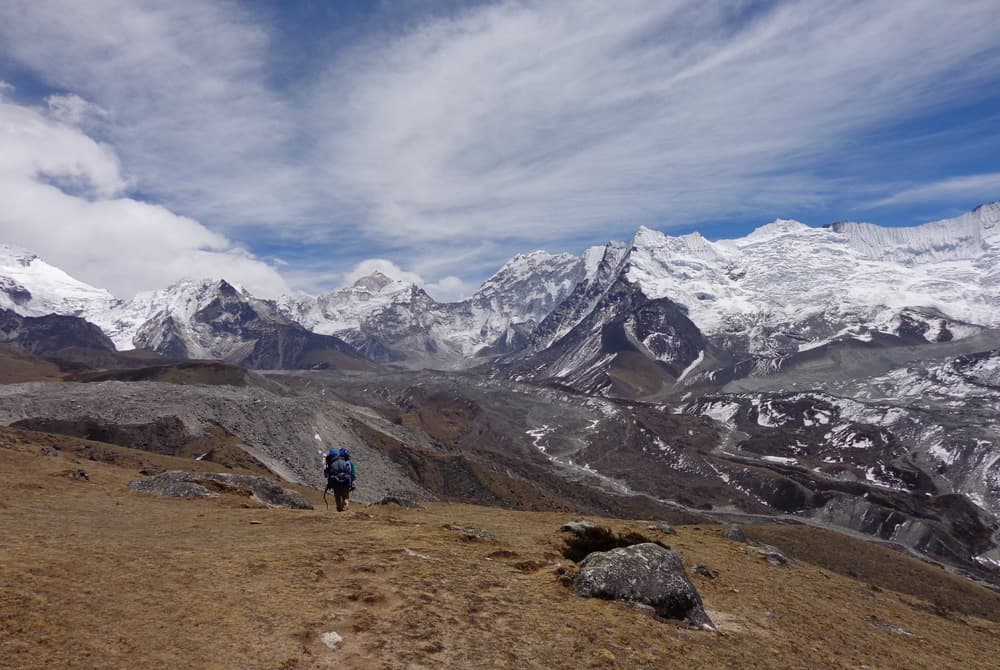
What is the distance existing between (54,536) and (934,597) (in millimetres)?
67764

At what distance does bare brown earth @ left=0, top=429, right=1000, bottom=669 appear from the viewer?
37.7 ft

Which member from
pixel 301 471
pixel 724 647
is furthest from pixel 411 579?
pixel 301 471

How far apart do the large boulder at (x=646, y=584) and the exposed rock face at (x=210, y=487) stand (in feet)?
59.8

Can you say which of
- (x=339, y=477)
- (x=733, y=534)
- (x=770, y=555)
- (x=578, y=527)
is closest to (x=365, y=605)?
(x=578, y=527)

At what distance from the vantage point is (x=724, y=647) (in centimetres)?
1431

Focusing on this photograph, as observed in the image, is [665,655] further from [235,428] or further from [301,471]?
[235,428]

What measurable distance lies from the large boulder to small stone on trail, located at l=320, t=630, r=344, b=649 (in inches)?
244

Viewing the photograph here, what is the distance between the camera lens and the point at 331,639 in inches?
472

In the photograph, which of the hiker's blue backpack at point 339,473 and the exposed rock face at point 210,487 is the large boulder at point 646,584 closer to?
the hiker's blue backpack at point 339,473

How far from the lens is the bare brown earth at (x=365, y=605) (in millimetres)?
11477

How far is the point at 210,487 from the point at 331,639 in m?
21.3

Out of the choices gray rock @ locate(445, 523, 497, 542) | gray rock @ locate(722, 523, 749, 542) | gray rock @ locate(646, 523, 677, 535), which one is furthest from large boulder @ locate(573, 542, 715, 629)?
gray rock @ locate(722, 523, 749, 542)

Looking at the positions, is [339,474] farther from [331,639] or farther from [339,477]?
[331,639]

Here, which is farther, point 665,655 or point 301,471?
point 301,471
